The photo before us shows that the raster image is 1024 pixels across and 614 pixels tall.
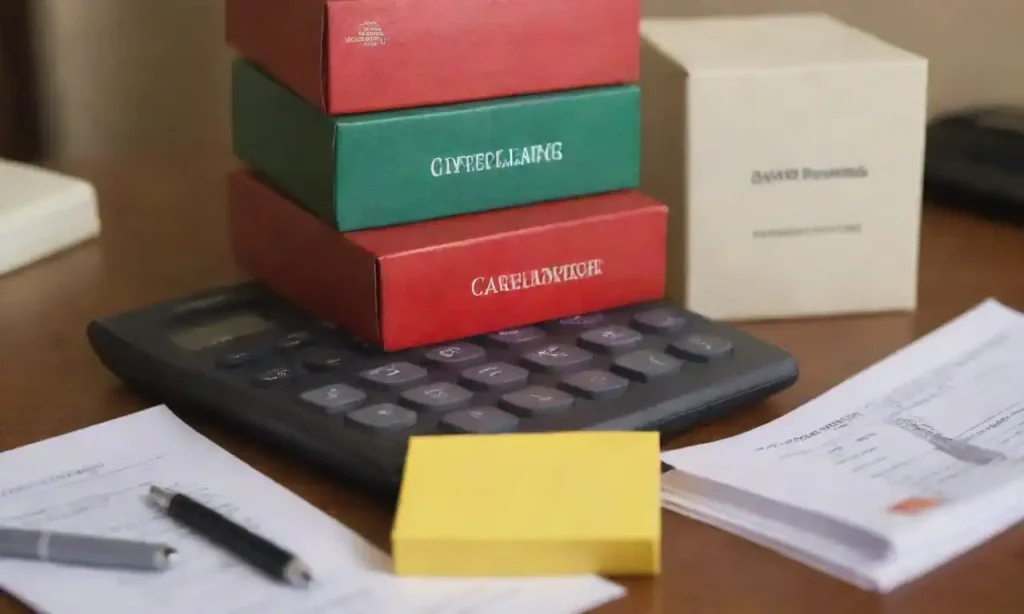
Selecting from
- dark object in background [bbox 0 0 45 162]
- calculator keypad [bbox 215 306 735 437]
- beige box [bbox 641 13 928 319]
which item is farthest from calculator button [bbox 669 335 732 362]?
dark object in background [bbox 0 0 45 162]

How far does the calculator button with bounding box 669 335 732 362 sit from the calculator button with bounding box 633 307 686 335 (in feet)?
0.06

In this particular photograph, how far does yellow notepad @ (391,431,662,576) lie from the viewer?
0.52m

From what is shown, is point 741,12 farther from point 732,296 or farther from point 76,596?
point 76,596

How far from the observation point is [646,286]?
2.45 ft

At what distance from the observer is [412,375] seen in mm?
645

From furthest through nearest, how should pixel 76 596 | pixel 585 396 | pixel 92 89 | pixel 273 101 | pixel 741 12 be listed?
pixel 92 89
pixel 741 12
pixel 273 101
pixel 585 396
pixel 76 596

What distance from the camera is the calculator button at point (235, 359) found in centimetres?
66

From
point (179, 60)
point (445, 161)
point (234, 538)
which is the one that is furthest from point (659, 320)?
point (179, 60)

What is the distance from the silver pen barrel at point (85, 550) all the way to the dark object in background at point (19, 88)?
737mm

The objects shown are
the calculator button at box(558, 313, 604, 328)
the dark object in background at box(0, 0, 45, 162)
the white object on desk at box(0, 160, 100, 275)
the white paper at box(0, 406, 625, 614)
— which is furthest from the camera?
the dark object in background at box(0, 0, 45, 162)

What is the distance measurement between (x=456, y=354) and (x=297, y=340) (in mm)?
88

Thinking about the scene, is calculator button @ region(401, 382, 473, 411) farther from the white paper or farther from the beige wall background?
the beige wall background

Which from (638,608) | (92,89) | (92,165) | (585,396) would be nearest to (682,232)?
(585,396)

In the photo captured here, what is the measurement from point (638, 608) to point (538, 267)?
248mm
